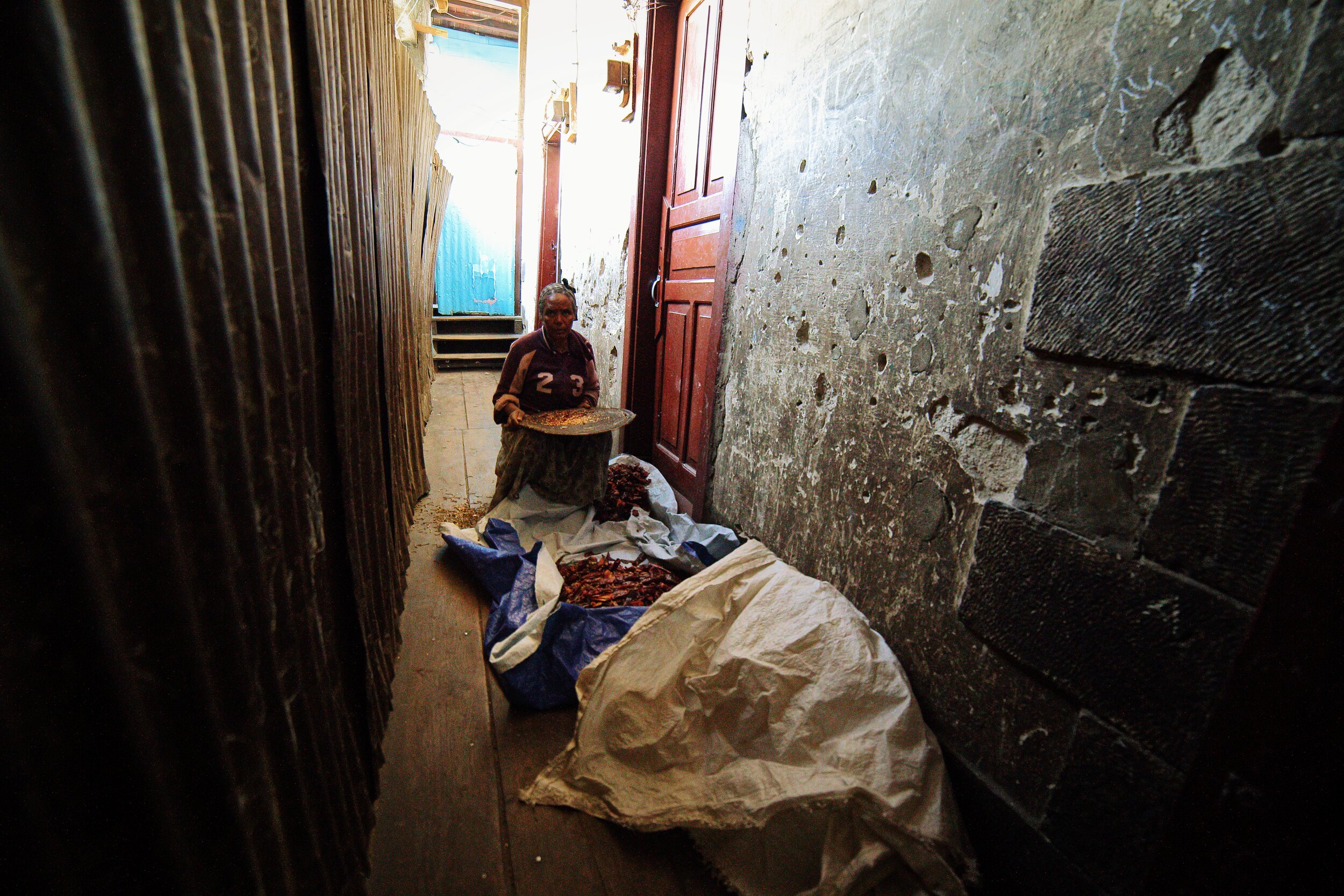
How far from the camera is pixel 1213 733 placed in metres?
1.17

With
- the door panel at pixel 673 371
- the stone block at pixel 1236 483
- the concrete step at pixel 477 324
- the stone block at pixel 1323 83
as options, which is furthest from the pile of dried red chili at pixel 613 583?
the concrete step at pixel 477 324

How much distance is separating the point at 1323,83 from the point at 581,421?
318cm

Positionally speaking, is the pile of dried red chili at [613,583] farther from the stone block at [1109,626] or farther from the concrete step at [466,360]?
the concrete step at [466,360]

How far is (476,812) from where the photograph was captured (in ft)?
6.14

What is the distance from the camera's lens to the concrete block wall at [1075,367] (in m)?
1.13

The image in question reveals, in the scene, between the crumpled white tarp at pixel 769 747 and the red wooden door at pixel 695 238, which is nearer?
the crumpled white tarp at pixel 769 747

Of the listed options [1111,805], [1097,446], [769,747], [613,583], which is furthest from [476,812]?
[1097,446]

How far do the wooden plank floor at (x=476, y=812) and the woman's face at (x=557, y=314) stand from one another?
185 cm

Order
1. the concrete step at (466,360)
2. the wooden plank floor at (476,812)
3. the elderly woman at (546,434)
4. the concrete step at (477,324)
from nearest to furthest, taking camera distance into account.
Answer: the wooden plank floor at (476,812) → the elderly woman at (546,434) → the concrete step at (466,360) → the concrete step at (477,324)

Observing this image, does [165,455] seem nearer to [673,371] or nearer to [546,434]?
[546,434]

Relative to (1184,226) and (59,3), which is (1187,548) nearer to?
(1184,226)

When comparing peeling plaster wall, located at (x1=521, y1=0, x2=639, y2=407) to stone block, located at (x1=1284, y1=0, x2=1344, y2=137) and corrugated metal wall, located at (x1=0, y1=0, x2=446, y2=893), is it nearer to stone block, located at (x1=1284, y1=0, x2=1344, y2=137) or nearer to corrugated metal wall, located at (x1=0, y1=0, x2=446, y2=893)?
corrugated metal wall, located at (x1=0, y1=0, x2=446, y2=893)

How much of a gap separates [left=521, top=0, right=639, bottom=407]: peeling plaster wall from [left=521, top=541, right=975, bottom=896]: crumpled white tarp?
3.24 m

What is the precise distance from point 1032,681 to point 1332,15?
1.46m
